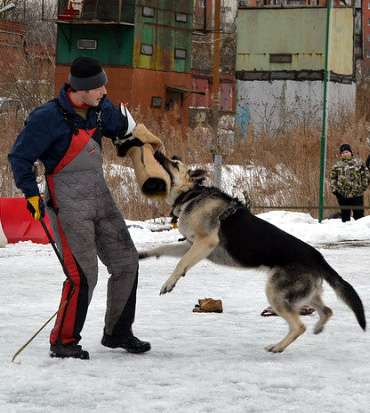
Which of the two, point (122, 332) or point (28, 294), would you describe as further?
point (28, 294)

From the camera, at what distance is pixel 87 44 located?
144ft

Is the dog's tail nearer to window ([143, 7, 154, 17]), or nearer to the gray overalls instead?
the gray overalls

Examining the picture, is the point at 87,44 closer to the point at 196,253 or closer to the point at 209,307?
the point at 209,307

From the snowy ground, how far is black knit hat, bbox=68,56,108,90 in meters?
1.64

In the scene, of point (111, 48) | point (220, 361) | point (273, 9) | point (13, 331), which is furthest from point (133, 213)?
point (273, 9)

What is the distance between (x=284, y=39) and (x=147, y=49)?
247 inches

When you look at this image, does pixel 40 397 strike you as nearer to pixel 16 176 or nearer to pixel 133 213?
pixel 16 176

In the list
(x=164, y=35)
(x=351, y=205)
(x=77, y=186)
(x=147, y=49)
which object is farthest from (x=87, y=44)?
(x=77, y=186)

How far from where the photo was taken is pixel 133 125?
266 inches

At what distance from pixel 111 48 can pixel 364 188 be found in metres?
27.2

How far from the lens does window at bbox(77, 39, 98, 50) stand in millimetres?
43844

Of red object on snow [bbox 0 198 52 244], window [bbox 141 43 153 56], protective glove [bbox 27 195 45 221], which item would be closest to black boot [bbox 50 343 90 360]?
protective glove [bbox 27 195 45 221]

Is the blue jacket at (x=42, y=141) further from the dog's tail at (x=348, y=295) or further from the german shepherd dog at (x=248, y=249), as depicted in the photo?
the dog's tail at (x=348, y=295)

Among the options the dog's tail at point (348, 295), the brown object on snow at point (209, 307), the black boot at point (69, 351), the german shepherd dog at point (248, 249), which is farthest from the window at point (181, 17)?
the black boot at point (69, 351)
